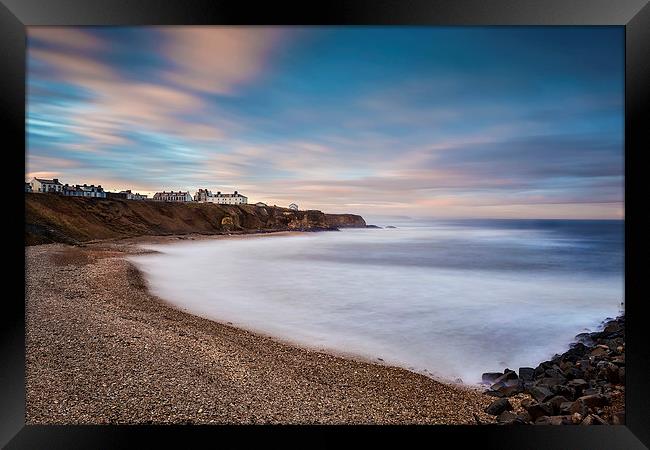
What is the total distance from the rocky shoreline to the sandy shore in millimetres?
142

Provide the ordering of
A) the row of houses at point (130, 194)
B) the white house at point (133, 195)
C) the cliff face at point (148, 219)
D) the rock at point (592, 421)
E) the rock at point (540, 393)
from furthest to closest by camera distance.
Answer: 1. the white house at point (133, 195)
2. the cliff face at point (148, 219)
3. the row of houses at point (130, 194)
4. the rock at point (540, 393)
5. the rock at point (592, 421)

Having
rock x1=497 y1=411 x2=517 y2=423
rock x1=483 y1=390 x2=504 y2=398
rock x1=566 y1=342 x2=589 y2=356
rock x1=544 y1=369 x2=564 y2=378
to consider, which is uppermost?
Result: rock x1=566 y1=342 x2=589 y2=356

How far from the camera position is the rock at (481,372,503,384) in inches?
82.7

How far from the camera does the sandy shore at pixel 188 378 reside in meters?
1.69

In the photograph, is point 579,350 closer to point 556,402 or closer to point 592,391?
point 592,391

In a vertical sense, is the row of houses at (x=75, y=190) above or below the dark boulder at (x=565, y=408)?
above

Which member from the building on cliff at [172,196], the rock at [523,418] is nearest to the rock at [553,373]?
the rock at [523,418]

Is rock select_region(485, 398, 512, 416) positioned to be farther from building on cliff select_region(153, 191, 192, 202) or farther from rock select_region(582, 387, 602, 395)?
building on cliff select_region(153, 191, 192, 202)

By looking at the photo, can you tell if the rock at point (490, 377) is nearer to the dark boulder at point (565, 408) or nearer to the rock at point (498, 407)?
the rock at point (498, 407)

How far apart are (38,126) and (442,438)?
3140 millimetres

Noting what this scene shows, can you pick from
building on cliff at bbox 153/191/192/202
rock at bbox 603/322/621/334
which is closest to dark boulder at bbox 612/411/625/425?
rock at bbox 603/322/621/334

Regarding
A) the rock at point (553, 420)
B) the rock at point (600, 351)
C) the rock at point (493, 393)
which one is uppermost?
the rock at point (600, 351)

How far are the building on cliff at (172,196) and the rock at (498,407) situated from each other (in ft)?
8.61

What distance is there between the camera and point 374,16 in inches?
57.4
